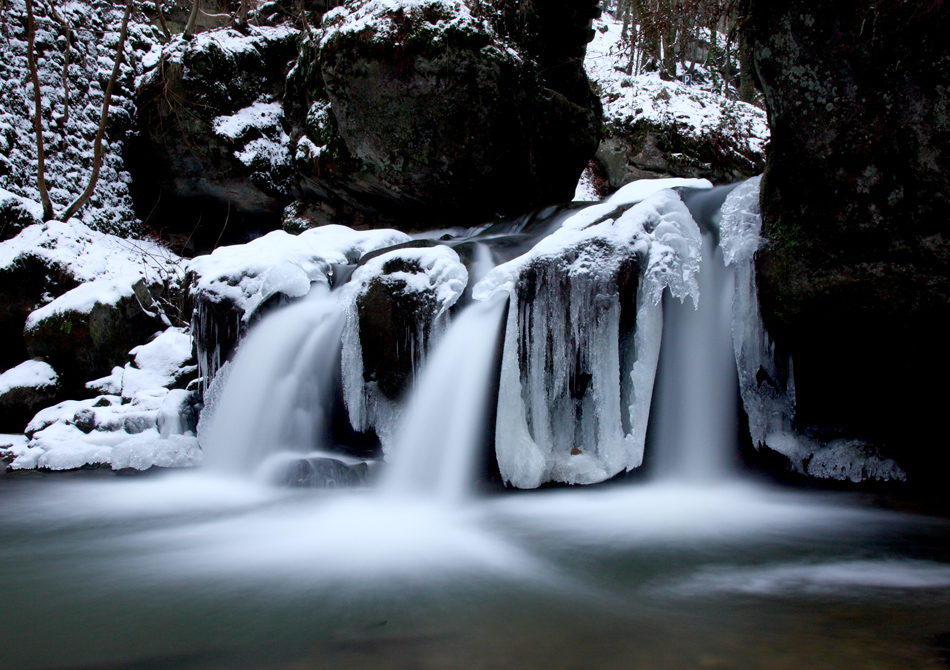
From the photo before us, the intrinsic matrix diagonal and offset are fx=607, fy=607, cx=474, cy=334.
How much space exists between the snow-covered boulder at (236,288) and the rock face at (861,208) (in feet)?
11.7

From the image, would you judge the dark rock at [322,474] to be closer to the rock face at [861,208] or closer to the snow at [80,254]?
the rock face at [861,208]

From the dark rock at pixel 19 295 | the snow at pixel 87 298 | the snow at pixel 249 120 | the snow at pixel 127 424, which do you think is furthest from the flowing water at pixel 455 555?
the snow at pixel 249 120

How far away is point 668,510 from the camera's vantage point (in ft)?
11.2

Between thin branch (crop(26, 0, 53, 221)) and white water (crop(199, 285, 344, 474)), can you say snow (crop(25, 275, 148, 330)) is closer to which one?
white water (crop(199, 285, 344, 474))

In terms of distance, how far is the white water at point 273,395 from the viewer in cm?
469

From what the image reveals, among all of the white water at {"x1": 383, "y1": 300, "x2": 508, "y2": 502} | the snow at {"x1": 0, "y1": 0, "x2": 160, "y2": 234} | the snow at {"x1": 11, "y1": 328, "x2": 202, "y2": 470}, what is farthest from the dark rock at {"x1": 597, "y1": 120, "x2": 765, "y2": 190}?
the snow at {"x1": 0, "y1": 0, "x2": 160, "y2": 234}

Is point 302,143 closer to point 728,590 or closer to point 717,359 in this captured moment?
point 717,359

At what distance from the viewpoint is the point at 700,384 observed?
13.2 ft

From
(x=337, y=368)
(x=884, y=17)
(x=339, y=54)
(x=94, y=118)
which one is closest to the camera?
(x=884, y=17)

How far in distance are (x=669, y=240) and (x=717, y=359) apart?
866mm

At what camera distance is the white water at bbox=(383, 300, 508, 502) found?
3.89 meters

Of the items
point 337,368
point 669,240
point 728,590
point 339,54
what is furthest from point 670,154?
point 728,590

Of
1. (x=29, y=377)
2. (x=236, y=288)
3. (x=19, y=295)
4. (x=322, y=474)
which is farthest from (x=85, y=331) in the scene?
(x=322, y=474)

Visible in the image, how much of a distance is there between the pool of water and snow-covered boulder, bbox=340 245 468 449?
0.82 m
